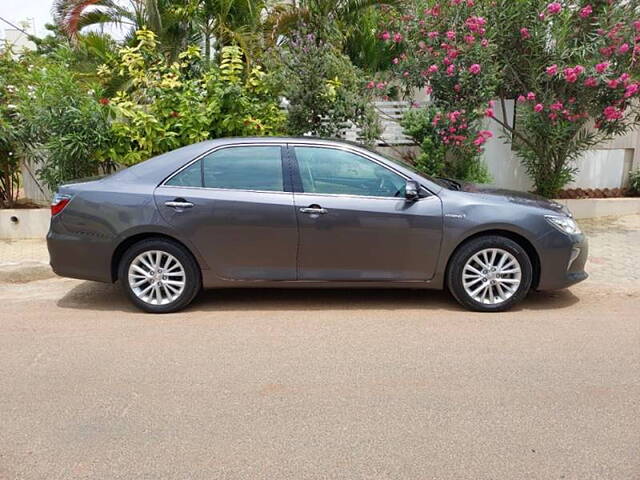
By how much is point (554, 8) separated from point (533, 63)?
2.77 feet

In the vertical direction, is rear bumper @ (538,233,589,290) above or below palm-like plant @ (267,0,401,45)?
below

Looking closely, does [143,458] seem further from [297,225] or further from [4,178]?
[4,178]

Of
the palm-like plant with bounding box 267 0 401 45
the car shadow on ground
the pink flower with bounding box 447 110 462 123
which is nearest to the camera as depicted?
the car shadow on ground

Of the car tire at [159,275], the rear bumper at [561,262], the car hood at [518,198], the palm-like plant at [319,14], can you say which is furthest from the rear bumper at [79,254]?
the palm-like plant at [319,14]

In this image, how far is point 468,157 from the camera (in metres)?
8.55

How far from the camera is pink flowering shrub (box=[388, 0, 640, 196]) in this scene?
7.98 meters

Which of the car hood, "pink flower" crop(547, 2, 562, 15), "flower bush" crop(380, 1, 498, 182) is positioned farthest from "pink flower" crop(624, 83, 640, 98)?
the car hood

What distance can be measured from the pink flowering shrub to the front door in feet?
11.2

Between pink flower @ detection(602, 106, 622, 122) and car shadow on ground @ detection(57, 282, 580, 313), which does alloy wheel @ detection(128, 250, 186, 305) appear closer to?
car shadow on ground @ detection(57, 282, 580, 313)

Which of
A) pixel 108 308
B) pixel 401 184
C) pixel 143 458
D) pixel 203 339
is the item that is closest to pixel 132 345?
pixel 203 339

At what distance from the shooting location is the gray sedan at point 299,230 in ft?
16.9

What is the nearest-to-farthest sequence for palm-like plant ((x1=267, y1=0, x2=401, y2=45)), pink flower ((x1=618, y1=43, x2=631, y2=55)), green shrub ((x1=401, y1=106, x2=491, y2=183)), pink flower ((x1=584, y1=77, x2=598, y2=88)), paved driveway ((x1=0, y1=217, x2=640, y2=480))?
1. paved driveway ((x1=0, y1=217, x2=640, y2=480))
2. pink flower ((x1=618, y1=43, x2=631, y2=55))
3. pink flower ((x1=584, y1=77, x2=598, y2=88))
4. green shrub ((x1=401, y1=106, x2=491, y2=183))
5. palm-like plant ((x1=267, y1=0, x2=401, y2=45))

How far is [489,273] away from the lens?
5.23 metres

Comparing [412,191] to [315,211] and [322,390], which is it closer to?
[315,211]
